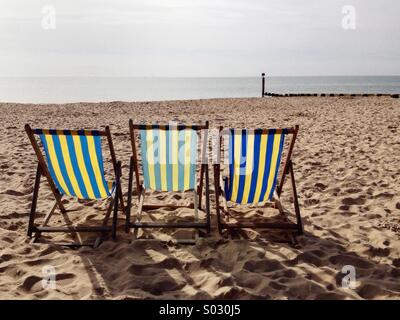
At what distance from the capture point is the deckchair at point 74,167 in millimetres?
3273

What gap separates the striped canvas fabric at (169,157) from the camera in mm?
3457

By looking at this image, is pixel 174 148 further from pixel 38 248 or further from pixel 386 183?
pixel 386 183

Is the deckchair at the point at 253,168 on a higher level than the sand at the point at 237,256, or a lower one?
higher

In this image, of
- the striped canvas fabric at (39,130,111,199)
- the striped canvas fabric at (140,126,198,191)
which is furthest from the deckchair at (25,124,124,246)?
the striped canvas fabric at (140,126,198,191)

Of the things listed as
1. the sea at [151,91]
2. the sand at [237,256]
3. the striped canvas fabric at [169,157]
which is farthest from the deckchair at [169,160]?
the sea at [151,91]

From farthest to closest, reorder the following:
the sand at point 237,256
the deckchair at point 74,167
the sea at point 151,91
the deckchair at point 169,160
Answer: the sea at point 151,91, the deckchair at point 169,160, the deckchair at point 74,167, the sand at point 237,256

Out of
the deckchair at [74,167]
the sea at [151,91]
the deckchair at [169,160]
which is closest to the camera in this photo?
the deckchair at [74,167]

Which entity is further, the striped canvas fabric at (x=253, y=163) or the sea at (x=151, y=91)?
the sea at (x=151, y=91)

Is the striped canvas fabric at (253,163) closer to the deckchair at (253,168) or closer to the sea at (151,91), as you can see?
the deckchair at (253,168)

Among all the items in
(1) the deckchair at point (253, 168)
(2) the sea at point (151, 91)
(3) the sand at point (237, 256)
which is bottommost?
(3) the sand at point (237, 256)

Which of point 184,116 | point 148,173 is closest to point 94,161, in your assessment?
point 148,173

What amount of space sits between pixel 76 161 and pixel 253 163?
5.10 feet

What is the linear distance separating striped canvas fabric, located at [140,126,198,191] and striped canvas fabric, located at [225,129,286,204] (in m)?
0.37
